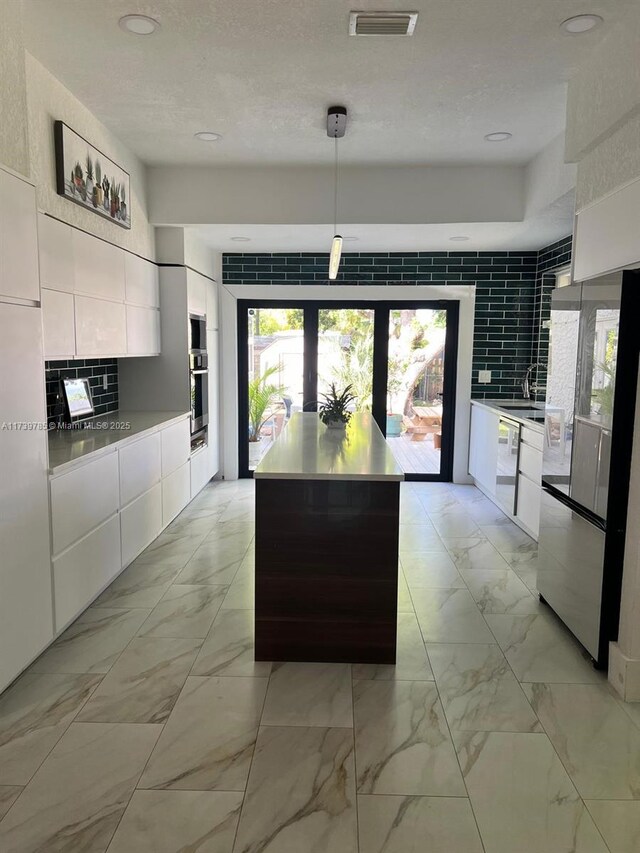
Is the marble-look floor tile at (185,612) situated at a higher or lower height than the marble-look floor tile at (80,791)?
lower

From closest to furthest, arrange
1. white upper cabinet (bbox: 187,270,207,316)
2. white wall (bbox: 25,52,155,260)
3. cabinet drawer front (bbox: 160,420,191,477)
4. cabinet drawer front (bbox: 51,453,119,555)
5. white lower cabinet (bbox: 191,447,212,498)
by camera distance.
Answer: cabinet drawer front (bbox: 51,453,119,555)
white wall (bbox: 25,52,155,260)
cabinet drawer front (bbox: 160,420,191,477)
white upper cabinet (bbox: 187,270,207,316)
white lower cabinet (bbox: 191,447,212,498)

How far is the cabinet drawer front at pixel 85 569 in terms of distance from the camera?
2.83m

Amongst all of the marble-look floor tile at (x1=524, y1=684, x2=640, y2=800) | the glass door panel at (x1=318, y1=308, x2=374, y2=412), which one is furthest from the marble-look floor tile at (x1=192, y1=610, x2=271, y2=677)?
the glass door panel at (x1=318, y1=308, x2=374, y2=412)

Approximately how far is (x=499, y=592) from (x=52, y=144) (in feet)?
11.8

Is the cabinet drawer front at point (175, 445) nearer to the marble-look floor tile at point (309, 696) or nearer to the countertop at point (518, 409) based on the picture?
the marble-look floor tile at point (309, 696)

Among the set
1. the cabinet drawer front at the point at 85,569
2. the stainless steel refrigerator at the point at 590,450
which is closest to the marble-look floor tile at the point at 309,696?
the cabinet drawer front at the point at 85,569

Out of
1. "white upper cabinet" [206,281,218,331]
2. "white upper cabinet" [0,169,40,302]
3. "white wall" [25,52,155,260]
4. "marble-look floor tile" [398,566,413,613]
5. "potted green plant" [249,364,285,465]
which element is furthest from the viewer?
"potted green plant" [249,364,285,465]

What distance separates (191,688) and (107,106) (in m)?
3.21

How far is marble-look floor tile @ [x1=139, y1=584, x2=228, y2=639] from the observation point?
306 centimetres

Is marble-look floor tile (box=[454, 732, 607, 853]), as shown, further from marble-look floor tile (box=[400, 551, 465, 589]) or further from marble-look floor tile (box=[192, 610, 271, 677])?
marble-look floor tile (box=[400, 551, 465, 589])

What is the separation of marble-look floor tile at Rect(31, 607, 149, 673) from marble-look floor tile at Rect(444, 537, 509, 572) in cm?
213

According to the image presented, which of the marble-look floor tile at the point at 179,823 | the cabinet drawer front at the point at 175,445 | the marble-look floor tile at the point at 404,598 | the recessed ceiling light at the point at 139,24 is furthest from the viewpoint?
the cabinet drawer front at the point at 175,445

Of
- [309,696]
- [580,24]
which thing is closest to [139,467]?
[309,696]

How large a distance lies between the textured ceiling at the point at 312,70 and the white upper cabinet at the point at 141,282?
814mm
